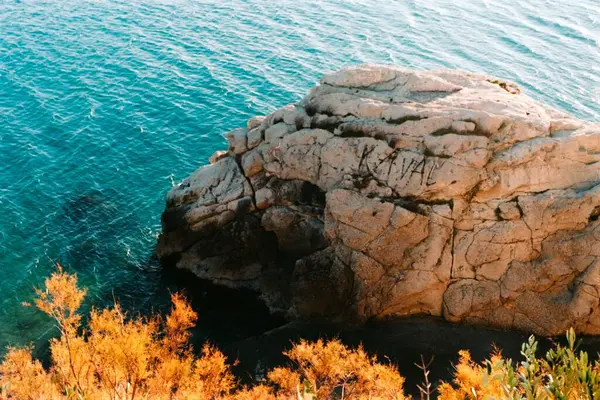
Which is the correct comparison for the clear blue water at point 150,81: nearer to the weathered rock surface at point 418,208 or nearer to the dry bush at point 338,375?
the weathered rock surface at point 418,208

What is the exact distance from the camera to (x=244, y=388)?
33.0 m

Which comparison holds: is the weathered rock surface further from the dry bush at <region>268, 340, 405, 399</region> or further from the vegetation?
the dry bush at <region>268, 340, 405, 399</region>

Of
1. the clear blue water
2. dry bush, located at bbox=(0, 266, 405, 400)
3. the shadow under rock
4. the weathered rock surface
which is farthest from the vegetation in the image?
the clear blue water

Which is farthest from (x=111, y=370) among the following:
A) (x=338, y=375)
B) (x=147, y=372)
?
(x=338, y=375)

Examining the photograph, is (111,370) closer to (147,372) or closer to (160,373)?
(147,372)

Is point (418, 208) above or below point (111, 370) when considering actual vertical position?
above

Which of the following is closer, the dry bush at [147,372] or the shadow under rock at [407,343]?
the dry bush at [147,372]

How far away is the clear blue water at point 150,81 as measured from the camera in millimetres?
47312

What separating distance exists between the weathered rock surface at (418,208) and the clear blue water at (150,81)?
11.2 metres

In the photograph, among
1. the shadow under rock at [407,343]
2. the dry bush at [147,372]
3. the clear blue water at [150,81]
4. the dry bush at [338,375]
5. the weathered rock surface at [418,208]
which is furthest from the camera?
the clear blue water at [150,81]

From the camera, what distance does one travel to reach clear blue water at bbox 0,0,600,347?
47.3m

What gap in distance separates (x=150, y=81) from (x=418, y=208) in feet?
155

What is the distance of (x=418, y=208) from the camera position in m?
37.9

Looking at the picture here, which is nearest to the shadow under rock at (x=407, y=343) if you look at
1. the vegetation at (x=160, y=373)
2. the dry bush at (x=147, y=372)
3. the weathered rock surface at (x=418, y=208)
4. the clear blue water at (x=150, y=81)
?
the weathered rock surface at (x=418, y=208)
